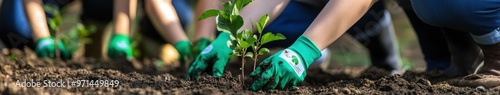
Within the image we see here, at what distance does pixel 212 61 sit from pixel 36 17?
1.12m

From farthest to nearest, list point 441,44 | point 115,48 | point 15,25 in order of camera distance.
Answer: point 15,25 → point 115,48 → point 441,44

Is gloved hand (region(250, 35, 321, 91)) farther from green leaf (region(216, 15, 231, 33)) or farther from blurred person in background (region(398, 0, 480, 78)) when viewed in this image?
blurred person in background (region(398, 0, 480, 78))

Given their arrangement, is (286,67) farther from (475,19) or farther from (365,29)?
(365,29)

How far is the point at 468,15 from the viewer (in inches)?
85.0

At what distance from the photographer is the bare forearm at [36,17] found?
3094 mm

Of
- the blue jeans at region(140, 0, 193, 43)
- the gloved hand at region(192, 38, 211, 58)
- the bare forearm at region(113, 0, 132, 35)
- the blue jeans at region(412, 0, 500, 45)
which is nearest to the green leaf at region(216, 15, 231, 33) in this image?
the blue jeans at region(412, 0, 500, 45)

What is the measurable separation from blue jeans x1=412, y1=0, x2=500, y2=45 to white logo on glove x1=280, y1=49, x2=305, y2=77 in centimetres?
46

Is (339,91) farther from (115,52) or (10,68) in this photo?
(115,52)

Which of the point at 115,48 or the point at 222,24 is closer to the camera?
the point at 222,24

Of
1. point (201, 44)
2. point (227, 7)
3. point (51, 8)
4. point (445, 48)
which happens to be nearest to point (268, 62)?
point (227, 7)

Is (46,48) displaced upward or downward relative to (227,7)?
upward

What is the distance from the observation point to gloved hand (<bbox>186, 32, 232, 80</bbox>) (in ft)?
7.44

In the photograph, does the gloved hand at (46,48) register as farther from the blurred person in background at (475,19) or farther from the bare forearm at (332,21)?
the blurred person in background at (475,19)

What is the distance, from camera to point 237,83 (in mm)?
2076
